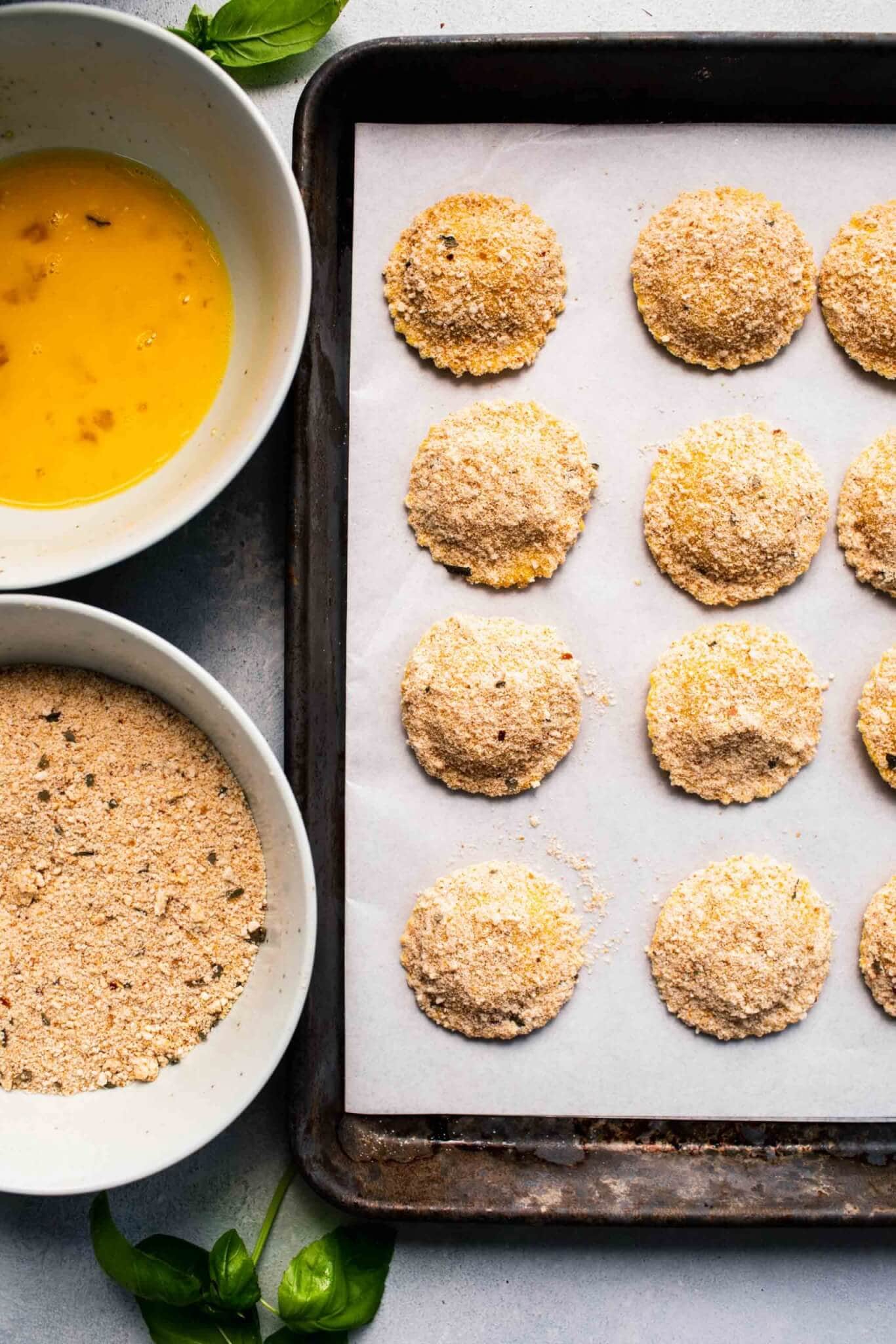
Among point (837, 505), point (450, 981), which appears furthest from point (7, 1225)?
point (837, 505)

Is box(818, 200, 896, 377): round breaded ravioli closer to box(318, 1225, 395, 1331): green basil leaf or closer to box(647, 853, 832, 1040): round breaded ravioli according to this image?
box(647, 853, 832, 1040): round breaded ravioli

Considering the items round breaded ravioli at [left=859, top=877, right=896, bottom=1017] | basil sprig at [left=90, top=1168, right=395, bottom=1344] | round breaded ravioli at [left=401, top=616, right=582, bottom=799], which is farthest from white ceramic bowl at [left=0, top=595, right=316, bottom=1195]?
round breaded ravioli at [left=859, top=877, right=896, bottom=1017]

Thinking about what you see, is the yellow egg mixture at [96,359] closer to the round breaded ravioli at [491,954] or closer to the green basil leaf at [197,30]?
the green basil leaf at [197,30]

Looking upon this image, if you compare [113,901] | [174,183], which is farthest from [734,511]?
[113,901]

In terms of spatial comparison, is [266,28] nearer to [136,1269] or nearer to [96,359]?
[96,359]

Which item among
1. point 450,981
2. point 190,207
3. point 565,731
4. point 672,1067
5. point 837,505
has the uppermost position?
point 190,207

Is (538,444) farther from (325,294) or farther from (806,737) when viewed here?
(806,737)
